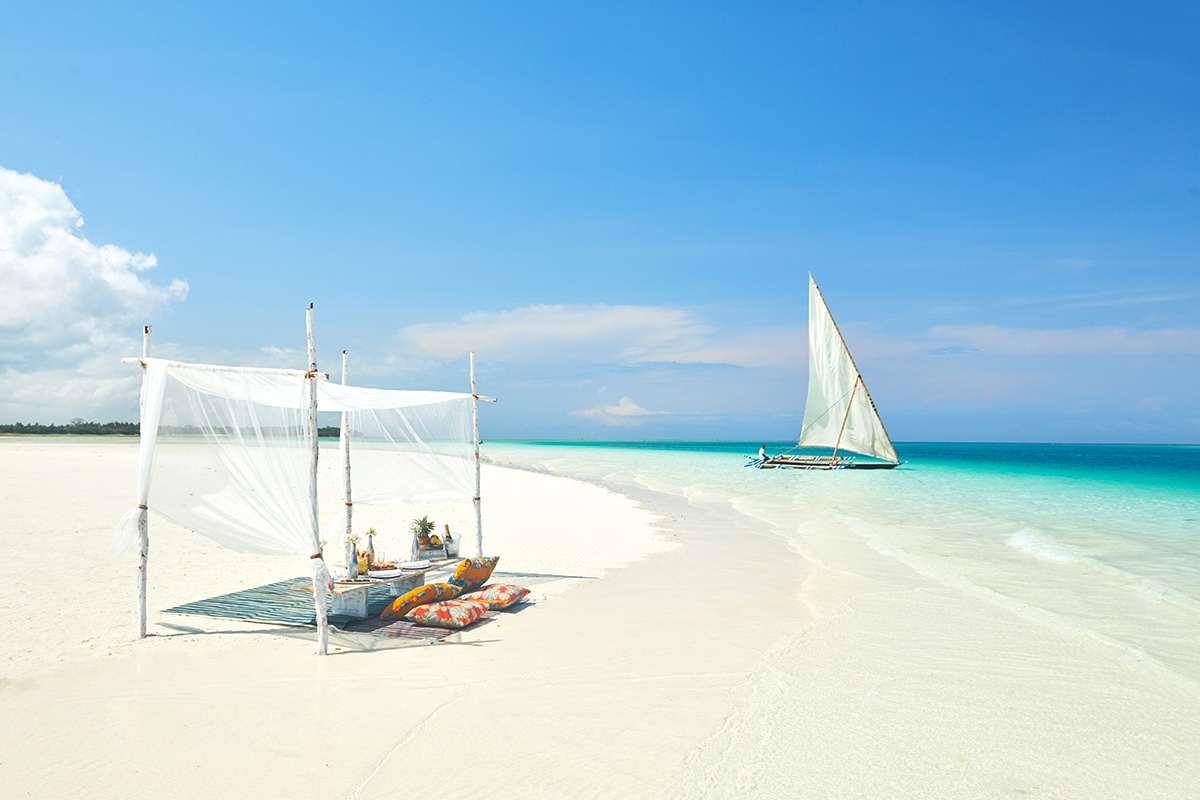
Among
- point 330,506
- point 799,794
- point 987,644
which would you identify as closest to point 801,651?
point 987,644

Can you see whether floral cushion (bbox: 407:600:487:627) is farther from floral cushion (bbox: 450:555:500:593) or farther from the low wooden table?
floral cushion (bbox: 450:555:500:593)

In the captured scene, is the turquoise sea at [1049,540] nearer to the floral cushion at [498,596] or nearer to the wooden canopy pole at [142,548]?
the floral cushion at [498,596]

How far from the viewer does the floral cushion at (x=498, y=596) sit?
8.19 m

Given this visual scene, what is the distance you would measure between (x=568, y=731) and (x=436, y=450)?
5975 mm

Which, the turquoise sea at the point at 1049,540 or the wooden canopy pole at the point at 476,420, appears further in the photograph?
the wooden canopy pole at the point at 476,420

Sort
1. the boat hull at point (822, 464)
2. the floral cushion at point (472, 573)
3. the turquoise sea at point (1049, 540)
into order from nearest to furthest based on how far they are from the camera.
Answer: the floral cushion at point (472, 573)
the turquoise sea at point (1049, 540)
the boat hull at point (822, 464)

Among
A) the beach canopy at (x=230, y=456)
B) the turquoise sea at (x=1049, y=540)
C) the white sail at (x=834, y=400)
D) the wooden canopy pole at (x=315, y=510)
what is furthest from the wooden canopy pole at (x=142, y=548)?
the white sail at (x=834, y=400)

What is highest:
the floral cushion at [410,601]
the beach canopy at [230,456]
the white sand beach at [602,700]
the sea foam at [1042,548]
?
the beach canopy at [230,456]

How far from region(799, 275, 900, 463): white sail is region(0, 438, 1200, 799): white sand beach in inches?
1156

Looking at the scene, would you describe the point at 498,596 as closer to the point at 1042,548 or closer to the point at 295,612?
the point at 295,612

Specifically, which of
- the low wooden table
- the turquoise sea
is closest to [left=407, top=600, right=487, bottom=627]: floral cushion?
the low wooden table

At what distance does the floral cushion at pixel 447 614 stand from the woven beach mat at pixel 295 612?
0.23ft

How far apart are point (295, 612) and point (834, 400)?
35.3 metres

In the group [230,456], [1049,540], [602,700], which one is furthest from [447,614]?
[1049,540]
